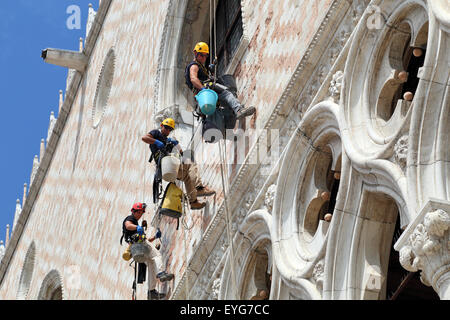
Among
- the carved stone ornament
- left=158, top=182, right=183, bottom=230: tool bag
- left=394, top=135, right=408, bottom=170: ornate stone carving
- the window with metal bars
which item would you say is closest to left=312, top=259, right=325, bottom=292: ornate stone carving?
the carved stone ornament

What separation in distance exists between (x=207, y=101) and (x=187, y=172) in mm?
1199

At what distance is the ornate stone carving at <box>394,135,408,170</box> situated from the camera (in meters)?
8.65

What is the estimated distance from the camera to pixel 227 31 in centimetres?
1472

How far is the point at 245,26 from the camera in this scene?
13.1 meters

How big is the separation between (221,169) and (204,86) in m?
1.09

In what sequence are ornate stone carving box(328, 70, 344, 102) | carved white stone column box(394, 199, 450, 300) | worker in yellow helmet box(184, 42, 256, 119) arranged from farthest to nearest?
worker in yellow helmet box(184, 42, 256, 119)
ornate stone carving box(328, 70, 344, 102)
carved white stone column box(394, 199, 450, 300)

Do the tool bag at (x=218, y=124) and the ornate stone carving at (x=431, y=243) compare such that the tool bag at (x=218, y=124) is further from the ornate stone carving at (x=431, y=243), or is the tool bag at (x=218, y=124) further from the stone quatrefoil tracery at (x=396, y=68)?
the ornate stone carving at (x=431, y=243)

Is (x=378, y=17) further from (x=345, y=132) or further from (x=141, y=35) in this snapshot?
(x=141, y=35)

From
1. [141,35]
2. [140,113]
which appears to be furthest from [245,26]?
[141,35]

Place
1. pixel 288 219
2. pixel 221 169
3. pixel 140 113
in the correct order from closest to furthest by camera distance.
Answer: pixel 288 219
pixel 221 169
pixel 140 113

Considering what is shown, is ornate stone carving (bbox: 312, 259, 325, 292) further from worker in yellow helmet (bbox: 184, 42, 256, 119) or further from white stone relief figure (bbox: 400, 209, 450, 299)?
worker in yellow helmet (bbox: 184, 42, 256, 119)

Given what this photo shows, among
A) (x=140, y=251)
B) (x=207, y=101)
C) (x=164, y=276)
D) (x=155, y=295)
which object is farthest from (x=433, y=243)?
(x=140, y=251)

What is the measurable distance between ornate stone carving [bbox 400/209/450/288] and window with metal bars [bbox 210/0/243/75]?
21.6 feet

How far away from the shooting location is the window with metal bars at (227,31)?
14.3m
